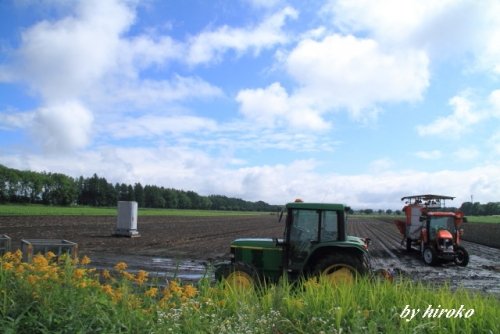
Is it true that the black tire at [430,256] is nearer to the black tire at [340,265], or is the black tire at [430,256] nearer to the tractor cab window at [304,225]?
the black tire at [340,265]

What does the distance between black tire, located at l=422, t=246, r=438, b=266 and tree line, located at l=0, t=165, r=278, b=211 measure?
240 feet

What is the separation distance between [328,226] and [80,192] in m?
125

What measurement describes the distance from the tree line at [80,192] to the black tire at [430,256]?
240 ft

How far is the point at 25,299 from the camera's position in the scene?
422 cm

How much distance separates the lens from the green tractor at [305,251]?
8.66 m

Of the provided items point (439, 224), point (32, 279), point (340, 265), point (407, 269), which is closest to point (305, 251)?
point (340, 265)

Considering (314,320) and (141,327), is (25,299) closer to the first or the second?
(141,327)

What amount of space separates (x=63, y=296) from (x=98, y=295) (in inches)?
14.0

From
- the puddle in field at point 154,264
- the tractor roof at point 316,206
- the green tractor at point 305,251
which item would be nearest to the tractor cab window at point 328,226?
the green tractor at point 305,251

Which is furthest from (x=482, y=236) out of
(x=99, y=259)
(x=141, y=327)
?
(x=141, y=327)

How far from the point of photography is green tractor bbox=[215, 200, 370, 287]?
341 inches

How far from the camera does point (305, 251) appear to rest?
924 cm

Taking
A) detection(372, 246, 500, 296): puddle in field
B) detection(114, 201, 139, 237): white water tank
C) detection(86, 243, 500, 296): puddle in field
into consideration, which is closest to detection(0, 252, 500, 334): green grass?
detection(86, 243, 500, 296): puddle in field

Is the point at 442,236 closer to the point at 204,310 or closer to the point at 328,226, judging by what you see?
the point at 328,226
